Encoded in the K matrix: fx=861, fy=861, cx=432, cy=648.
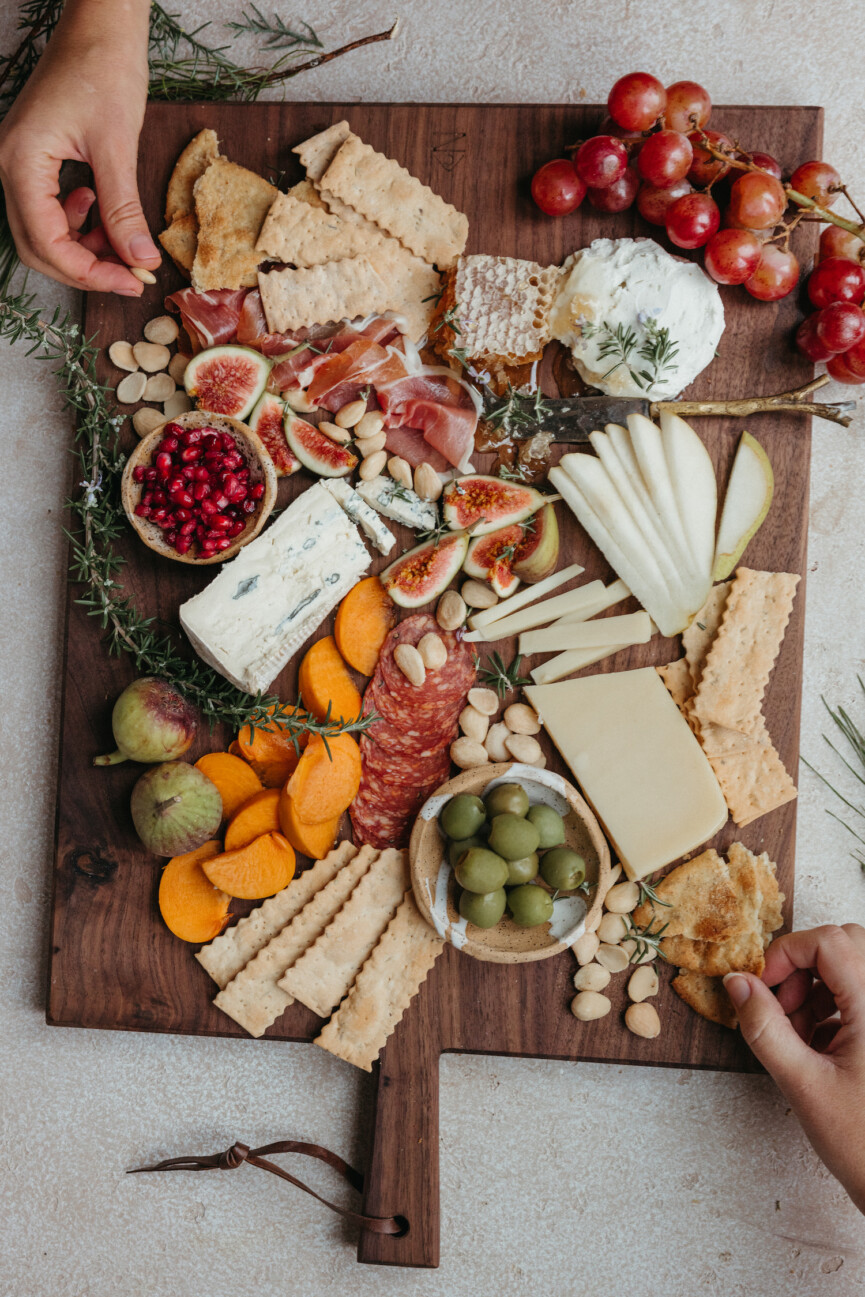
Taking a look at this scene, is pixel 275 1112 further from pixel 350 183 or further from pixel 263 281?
pixel 350 183

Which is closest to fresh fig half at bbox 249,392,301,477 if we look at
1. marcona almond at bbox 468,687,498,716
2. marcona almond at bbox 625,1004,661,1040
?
marcona almond at bbox 468,687,498,716

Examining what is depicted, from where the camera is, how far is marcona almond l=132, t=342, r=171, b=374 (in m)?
1.88

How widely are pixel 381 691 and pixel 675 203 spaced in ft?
3.94

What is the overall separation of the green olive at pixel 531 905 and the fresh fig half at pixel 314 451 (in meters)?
0.96

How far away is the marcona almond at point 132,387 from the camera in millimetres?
1882

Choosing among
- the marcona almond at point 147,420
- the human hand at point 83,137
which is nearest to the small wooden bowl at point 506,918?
the marcona almond at point 147,420

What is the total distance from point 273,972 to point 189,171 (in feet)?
5.71

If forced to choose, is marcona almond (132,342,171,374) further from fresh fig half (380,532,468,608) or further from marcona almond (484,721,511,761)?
marcona almond (484,721,511,761)

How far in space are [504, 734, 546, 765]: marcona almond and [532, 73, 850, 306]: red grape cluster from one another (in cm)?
105

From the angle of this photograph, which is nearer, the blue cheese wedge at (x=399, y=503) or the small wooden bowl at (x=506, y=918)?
the small wooden bowl at (x=506, y=918)

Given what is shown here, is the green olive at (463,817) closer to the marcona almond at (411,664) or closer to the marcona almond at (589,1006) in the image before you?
the marcona almond at (411,664)

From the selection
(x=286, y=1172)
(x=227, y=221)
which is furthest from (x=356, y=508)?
(x=286, y=1172)

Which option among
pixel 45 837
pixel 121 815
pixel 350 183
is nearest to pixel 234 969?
pixel 121 815

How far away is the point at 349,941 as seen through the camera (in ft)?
5.98
